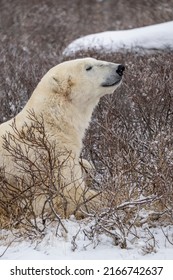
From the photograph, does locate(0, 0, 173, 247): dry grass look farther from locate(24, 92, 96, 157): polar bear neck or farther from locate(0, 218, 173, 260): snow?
locate(24, 92, 96, 157): polar bear neck

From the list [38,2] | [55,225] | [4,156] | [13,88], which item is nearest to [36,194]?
[55,225]

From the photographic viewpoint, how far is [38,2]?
2089 cm

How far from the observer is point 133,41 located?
9.76m

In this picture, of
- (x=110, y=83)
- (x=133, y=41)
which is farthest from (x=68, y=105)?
(x=133, y=41)

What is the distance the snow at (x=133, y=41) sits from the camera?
30.4 ft

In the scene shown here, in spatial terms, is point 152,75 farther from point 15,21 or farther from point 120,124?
point 15,21

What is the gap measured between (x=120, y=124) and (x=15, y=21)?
1398 cm

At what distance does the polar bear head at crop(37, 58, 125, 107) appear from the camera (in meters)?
4.62

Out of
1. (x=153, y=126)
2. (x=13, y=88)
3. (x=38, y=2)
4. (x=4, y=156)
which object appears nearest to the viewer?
(x=4, y=156)

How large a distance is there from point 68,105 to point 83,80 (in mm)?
215

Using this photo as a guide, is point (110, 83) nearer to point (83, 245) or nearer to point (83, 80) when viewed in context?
point (83, 80)

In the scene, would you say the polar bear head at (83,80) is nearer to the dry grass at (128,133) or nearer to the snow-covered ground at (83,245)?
the dry grass at (128,133)

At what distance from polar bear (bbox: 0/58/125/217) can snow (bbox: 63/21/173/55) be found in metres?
4.45

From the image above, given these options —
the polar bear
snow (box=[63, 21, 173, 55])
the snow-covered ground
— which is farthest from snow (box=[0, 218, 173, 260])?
snow (box=[63, 21, 173, 55])
